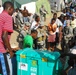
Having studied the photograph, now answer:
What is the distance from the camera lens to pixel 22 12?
13.5 m

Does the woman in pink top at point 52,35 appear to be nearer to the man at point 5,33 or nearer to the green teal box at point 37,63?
the green teal box at point 37,63

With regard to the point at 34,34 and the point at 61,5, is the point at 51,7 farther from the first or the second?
the point at 34,34

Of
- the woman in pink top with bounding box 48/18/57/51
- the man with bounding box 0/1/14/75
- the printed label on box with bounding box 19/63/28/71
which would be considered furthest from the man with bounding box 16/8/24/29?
the man with bounding box 0/1/14/75

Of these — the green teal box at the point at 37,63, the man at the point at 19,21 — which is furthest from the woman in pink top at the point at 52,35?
the green teal box at the point at 37,63

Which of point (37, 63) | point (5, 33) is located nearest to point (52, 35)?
point (37, 63)

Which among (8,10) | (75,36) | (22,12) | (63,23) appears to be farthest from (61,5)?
(8,10)

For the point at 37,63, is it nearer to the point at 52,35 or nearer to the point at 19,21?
the point at 52,35

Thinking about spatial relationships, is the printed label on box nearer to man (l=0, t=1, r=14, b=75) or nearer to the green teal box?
the green teal box

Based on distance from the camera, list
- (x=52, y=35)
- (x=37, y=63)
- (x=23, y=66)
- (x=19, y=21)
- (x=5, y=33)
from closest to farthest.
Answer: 1. (x=5, y=33)
2. (x=37, y=63)
3. (x=23, y=66)
4. (x=52, y=35)
5. (x=19, y=21)

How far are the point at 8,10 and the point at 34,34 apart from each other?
100 inches

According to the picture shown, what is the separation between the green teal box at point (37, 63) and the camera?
477 cm

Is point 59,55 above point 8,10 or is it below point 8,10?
below

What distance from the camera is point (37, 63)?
4.89 meters

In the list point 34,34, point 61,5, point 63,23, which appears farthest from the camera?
point 61,5
